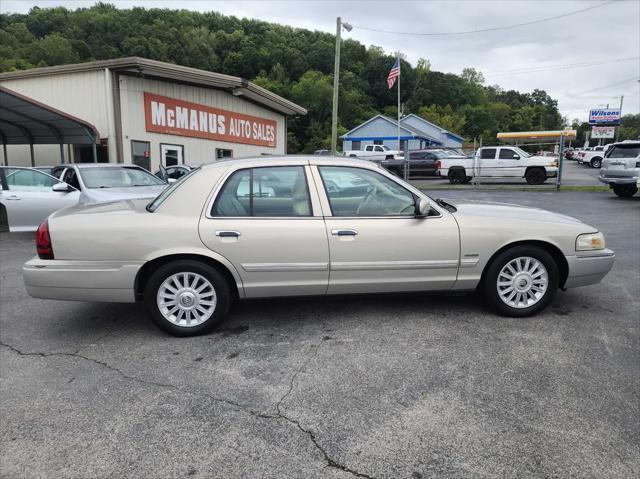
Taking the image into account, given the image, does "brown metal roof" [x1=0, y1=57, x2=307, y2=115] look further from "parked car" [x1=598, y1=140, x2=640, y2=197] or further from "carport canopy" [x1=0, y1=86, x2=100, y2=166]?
"parked car" [x1=598, y1=140, x2=640, y2=197]

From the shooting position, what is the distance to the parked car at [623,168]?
14531mm

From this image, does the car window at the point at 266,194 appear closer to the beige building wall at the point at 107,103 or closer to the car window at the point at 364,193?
the car window at the point at 364,193

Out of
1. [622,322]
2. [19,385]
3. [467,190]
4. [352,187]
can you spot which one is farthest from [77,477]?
[467,190]

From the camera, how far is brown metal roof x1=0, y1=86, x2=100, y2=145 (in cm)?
1202

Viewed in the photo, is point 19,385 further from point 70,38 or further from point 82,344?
point 70,38

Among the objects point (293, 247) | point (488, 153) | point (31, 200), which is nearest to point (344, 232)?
point (293, 247)

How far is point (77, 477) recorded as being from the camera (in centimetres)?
225

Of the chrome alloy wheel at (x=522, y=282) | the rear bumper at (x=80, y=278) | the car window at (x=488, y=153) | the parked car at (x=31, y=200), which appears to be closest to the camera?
the rear bumper at (x=80, y=278)

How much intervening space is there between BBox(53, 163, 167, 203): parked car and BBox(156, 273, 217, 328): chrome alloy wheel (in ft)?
16.3

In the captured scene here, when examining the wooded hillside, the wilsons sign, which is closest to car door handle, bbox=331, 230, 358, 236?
the wilsons sign

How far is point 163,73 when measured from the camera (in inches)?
608

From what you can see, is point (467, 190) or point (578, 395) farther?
point (467, 190)

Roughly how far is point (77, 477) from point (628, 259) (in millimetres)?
7333

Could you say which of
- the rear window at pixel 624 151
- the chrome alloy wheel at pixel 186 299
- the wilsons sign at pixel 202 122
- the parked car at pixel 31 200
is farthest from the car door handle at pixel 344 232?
the rear window at pixel 624 151
